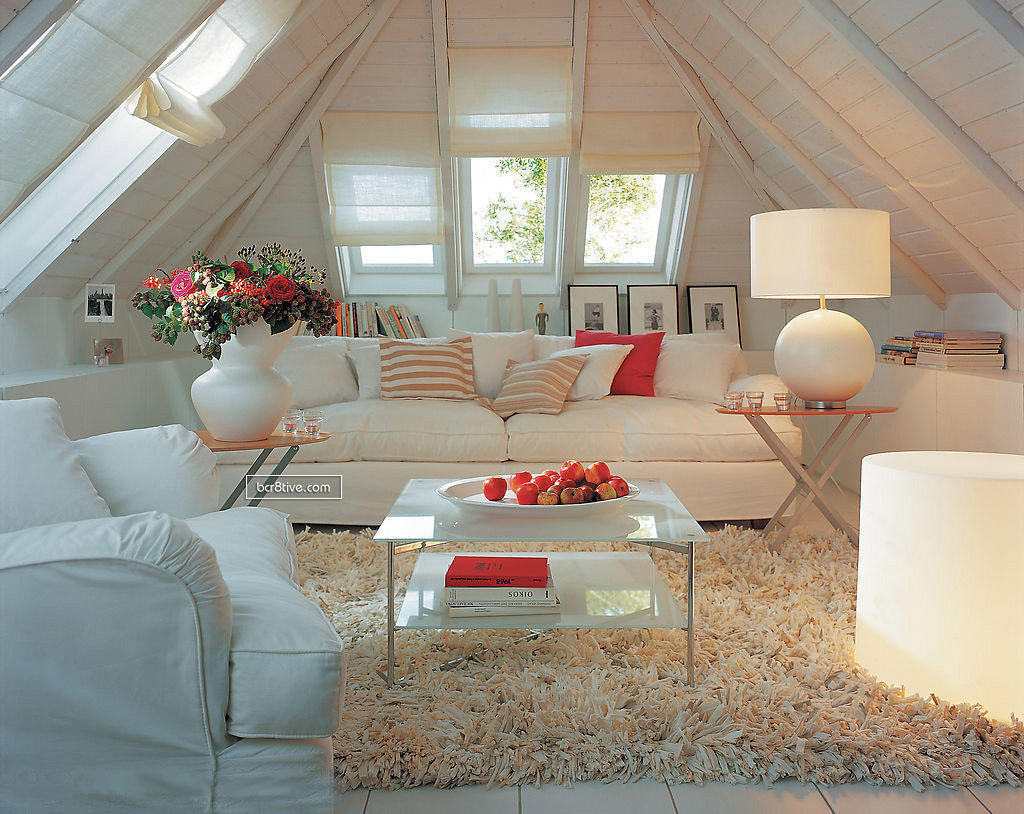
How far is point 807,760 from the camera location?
168cm

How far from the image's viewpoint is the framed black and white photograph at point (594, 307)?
5230 mm

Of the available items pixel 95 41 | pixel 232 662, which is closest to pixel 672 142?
pixel 95 41

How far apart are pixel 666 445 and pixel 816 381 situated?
0.72m

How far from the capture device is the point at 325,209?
16.4ft

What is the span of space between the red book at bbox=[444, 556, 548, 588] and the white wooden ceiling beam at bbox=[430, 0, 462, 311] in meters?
3.13

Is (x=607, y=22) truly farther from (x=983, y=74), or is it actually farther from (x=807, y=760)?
(x=807, y=760)

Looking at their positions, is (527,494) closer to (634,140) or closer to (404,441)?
(404,441)

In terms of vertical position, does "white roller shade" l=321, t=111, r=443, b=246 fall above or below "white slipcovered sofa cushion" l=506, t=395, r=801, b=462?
above

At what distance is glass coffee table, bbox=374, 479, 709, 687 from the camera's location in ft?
6.48

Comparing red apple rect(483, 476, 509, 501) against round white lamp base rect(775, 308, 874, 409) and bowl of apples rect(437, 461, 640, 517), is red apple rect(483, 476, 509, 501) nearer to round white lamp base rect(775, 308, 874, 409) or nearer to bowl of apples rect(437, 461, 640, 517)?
bowl of apples rect(437, 461, 640, 517)

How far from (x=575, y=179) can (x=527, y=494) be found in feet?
10.4

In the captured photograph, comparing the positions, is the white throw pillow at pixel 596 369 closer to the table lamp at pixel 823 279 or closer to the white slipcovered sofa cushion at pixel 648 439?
the white slipcovered sofa cushion at pixel 648 439

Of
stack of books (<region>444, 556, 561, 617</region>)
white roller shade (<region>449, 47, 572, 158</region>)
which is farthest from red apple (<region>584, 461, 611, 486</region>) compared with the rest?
white roller shade (<region>449, 47, 572, 158</region>)

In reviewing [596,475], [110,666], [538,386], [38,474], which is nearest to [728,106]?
[538,386]
